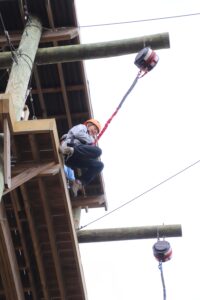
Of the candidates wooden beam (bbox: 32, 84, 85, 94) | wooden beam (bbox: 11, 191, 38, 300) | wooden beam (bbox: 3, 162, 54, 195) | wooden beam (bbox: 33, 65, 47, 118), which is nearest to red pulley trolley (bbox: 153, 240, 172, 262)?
wooden beam (bbox: 11, 191, 38, 300)

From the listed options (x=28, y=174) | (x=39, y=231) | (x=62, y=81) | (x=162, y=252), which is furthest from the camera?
(x=62, y=81)

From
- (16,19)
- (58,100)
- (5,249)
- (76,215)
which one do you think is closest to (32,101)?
(58,100)

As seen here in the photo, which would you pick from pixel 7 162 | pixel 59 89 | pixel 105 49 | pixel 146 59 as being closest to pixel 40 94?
pixel 59 89

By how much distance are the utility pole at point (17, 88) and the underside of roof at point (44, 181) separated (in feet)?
0.06

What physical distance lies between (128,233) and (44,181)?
7.52ft

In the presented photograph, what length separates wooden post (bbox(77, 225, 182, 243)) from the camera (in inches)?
385

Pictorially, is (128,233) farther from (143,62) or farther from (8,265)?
(143,62)

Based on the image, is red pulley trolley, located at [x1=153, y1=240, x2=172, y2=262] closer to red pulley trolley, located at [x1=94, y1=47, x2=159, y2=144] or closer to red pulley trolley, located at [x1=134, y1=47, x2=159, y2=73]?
red pulley trolley, located at [x1=94, y1=47, x2=159, y2=144]

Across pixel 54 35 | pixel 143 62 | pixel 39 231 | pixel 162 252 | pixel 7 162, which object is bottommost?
pixel 162 252

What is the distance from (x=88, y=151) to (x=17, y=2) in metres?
3.83

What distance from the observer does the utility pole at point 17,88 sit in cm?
807

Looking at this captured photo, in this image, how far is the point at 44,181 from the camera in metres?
8.37

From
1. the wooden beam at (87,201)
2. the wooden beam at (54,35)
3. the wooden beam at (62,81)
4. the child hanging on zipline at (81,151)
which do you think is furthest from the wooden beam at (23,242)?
the wooden beam at (54,35)

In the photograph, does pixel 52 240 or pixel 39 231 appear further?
pixel 39 231
